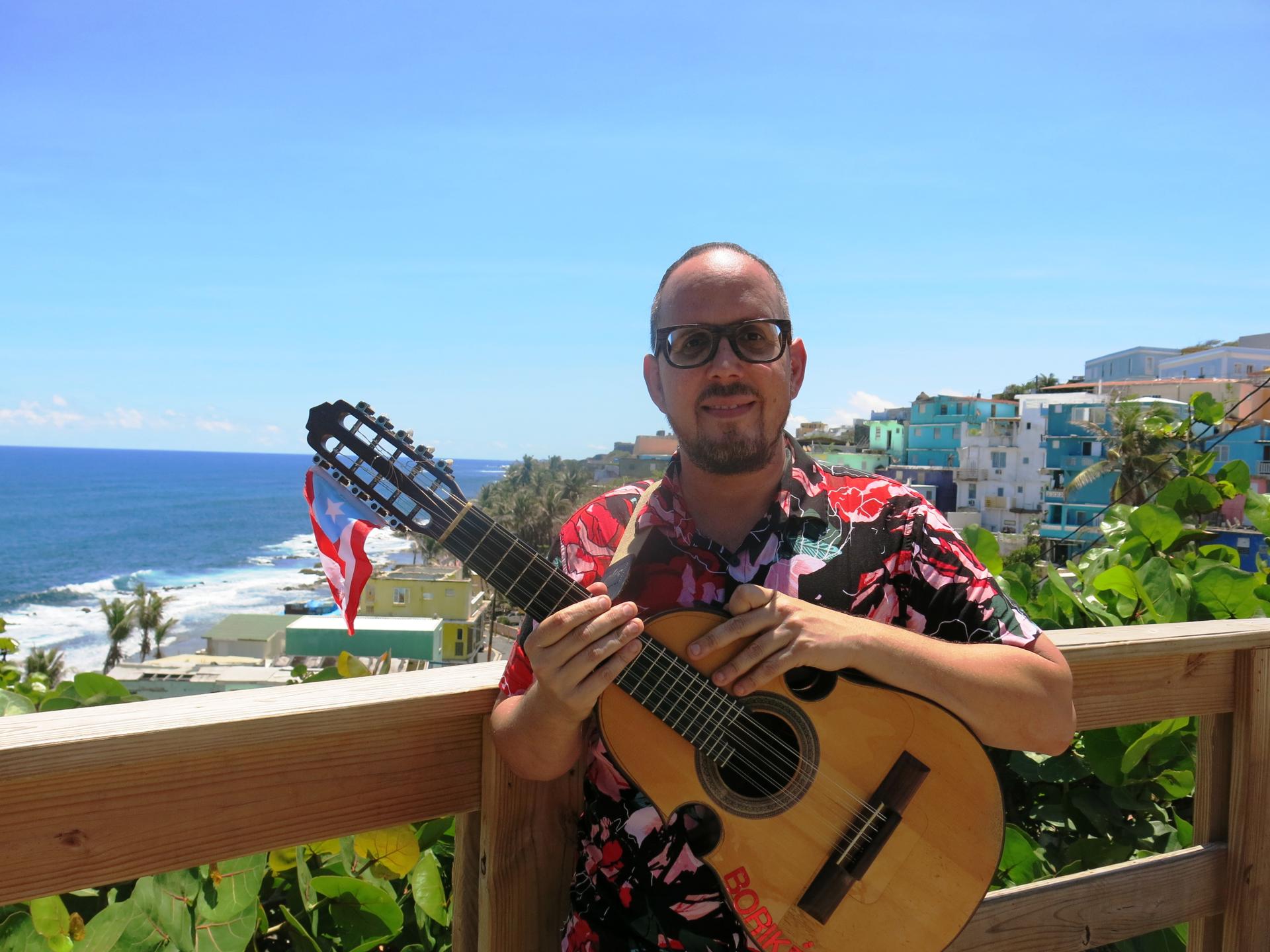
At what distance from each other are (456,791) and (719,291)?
112cm

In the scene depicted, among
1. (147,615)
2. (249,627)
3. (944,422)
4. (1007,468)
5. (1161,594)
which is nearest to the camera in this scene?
(1161,594)

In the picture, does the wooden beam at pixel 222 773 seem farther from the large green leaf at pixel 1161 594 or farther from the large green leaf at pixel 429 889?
the large green leaf at pixel 1161 594

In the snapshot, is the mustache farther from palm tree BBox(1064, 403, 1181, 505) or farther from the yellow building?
the yellow building

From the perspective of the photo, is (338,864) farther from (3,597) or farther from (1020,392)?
(3,597)

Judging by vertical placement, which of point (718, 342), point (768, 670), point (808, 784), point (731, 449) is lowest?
point (808, 784)

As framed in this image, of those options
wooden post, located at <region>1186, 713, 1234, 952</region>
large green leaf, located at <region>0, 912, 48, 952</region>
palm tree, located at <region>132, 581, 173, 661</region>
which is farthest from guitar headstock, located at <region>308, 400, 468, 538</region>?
palm tree, located at <region>132, 581, 173, 661</region>

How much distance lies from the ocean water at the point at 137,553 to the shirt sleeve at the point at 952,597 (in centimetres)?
3528

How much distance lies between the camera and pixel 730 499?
75.7 inches

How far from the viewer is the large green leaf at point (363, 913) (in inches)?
64.3

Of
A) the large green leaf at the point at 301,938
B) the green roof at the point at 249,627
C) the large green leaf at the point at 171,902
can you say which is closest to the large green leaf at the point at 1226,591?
the large green leaf at the point at 301,938

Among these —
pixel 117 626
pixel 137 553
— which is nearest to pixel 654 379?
pixel 117 626

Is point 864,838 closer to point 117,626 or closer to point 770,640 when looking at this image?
point 770,640

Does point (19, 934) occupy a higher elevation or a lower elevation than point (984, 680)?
lower

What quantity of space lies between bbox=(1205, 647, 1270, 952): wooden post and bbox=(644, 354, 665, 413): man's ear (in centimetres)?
158
